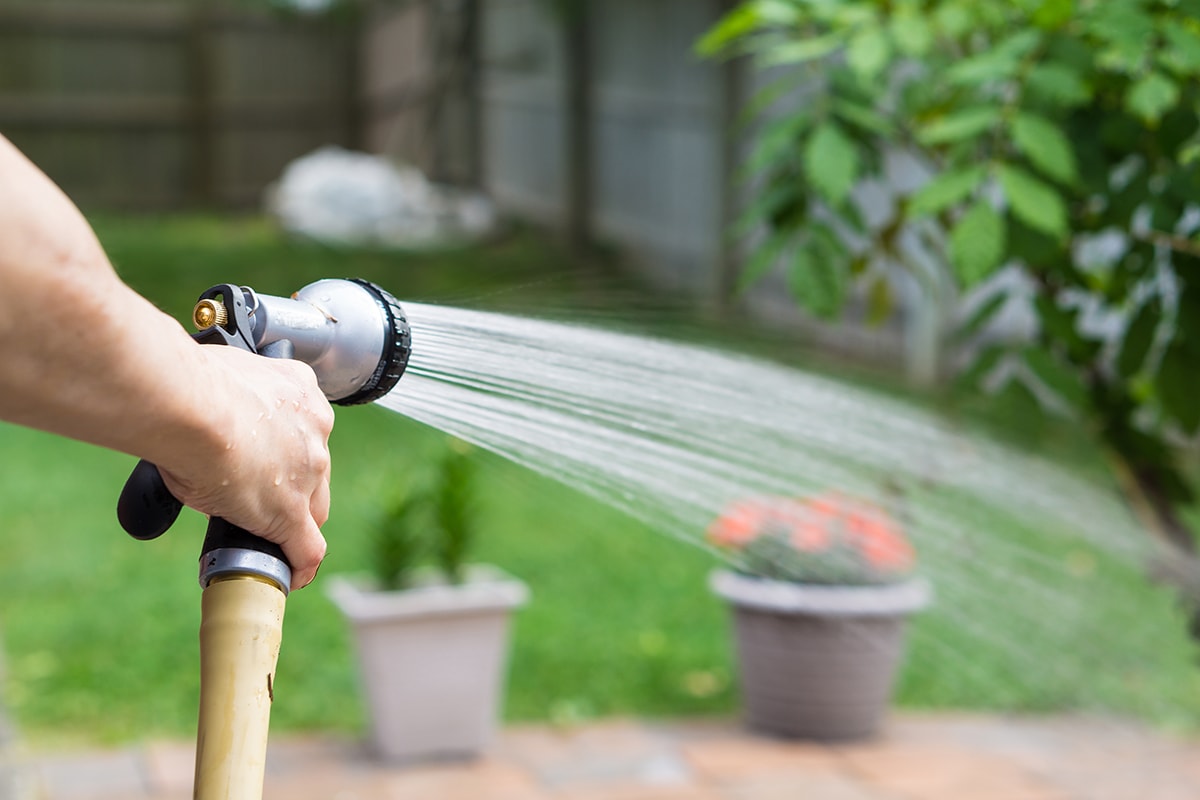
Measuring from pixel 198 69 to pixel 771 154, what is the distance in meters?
15.2

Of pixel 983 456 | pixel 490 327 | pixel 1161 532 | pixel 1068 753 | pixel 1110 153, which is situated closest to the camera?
pixel 490 327

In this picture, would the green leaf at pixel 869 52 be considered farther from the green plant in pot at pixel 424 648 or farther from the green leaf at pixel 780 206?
the green plant in pot at pixel 424 648

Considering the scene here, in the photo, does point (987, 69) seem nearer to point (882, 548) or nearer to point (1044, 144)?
point (1044, 144)

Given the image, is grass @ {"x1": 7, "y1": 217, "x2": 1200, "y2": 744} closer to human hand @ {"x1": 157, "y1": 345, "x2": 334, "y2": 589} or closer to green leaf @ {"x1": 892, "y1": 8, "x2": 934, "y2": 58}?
green leaf @ {"x1": 892, "y1": 8, "x2": 934, "y2": 58}

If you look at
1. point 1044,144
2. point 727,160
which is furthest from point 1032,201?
point 727,160

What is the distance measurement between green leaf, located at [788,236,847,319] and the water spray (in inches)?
43.7

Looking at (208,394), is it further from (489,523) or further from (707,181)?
(707,181)

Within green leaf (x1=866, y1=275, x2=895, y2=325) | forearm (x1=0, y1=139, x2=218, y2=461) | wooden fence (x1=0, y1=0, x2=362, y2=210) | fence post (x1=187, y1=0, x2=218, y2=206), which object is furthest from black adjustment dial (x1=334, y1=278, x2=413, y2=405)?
fence post (x1=187, y1=0, x2=218, y2=206)

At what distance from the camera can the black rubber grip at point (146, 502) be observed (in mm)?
892

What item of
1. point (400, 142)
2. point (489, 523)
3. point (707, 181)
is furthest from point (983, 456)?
point (400, 142)

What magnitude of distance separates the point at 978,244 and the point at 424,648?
209 centimetres

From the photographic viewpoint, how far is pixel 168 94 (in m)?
16.2

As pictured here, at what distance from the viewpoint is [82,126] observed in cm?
1584

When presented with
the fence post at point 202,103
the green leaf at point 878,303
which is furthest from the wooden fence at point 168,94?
the green leaf at point 878,303
